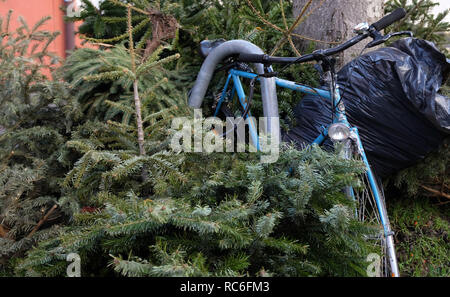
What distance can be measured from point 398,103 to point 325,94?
0.50 m

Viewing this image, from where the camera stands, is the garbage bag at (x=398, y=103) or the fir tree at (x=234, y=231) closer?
the fir tree at (x=234, y=231)

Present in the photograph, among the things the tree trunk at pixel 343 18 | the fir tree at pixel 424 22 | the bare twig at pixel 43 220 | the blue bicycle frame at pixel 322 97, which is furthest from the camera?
the fir tree at pixel 424 22

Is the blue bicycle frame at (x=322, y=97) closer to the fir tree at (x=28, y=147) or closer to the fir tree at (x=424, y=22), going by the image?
the fir tree at (x=28, y=147)

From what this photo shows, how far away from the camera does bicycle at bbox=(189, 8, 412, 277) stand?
1801 millimetres

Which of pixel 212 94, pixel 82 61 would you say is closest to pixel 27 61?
pixel 82 61

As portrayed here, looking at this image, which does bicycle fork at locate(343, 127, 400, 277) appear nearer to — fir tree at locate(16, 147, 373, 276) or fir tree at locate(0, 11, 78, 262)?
fir tree at locate(16, 147, 373, 276)

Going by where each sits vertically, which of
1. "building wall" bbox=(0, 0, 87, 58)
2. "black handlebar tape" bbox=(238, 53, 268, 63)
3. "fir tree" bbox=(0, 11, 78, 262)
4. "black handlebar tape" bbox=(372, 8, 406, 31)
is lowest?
"fir tree" bbox=(0, 11, 78, 262)

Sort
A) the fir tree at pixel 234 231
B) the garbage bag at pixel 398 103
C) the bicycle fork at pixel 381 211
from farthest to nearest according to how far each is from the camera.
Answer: the garbage bag at pixel 398 103
the bicycle fork at pixel 381 211
the fir tree at pixel 234 231

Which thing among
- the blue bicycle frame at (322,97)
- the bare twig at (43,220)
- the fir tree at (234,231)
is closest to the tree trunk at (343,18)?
the blue bicycle frame at (322,97)

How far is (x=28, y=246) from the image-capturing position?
1.88 metres

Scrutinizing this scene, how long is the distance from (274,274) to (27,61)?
2.16 m

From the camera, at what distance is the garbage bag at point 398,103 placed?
7.03 ft

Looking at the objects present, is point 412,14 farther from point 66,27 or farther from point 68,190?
point 66,27

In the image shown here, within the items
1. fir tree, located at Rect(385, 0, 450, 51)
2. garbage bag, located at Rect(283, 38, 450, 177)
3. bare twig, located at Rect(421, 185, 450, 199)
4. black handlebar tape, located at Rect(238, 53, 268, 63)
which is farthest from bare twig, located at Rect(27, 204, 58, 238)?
fir tree, located at Rect(385, 0, 450, 51)
